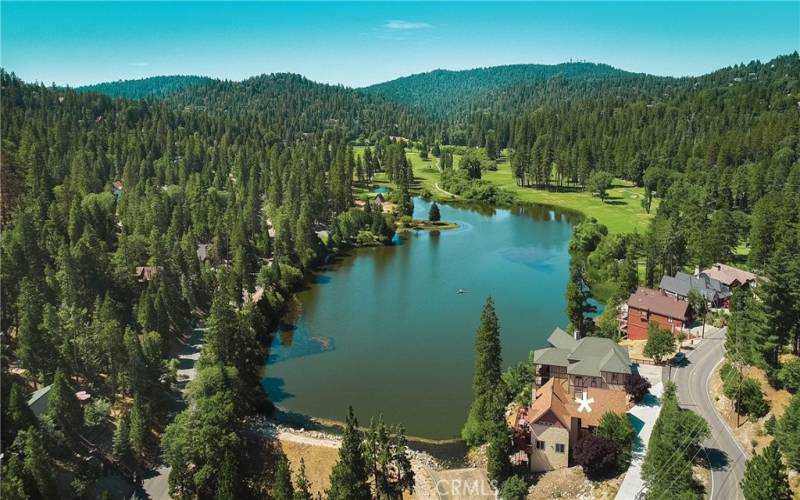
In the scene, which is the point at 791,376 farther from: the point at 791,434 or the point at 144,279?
the point at 144,279

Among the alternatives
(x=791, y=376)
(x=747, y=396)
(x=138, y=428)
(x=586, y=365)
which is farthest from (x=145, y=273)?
(x=791, y=376)

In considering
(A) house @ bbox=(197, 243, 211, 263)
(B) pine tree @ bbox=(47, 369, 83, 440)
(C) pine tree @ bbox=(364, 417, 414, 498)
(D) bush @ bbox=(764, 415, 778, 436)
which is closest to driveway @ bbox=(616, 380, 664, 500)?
(D) bush @ bbox=(764, 415, 778, 436)

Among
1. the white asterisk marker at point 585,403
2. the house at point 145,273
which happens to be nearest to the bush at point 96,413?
the house at point 145,273

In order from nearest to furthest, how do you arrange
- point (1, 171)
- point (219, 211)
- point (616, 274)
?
point (616, 274)
point (1, 171)
point (219, 211)

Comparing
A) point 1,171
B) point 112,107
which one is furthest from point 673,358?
point 112,107

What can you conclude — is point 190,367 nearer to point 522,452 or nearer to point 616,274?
point 522,452

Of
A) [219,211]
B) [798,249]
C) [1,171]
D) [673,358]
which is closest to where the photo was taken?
[673,358]

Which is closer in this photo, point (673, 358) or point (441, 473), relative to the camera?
point (441, 473)
